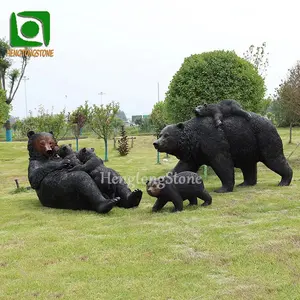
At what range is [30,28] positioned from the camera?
18031mm

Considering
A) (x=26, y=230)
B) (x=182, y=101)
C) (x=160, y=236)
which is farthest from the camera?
(x=182, y=101)

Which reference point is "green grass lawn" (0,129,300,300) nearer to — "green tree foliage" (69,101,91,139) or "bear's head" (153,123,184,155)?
"bear's head" (153,123,184,155)

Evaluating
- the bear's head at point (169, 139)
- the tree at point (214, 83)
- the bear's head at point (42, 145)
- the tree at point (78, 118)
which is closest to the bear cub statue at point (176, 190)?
the bear's head at point (169, 139)

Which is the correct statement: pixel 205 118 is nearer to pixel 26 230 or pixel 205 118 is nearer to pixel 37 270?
pixel 26 230

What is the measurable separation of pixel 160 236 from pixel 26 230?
6.31ft

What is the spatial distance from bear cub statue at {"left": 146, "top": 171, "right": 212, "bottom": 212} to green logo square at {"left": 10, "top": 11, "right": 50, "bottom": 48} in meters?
13.1

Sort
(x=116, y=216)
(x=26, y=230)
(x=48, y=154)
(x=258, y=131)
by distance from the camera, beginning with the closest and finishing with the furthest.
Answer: (x=26, y=230) → (x=116, y=216) → (x=48, y=154) → (x=258, y=131)

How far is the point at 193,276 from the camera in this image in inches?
148

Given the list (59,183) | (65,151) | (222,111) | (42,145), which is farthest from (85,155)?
(222,111)

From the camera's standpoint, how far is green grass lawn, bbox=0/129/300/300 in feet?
11.5

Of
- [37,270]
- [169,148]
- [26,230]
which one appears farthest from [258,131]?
[37,270]

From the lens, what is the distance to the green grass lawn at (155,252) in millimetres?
3512

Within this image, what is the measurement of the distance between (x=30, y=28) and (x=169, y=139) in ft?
41.3

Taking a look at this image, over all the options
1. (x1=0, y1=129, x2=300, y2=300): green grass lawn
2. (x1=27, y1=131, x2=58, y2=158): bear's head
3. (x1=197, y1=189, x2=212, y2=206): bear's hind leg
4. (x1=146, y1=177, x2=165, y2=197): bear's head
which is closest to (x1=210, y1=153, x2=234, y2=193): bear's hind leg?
(x1=0, y1=129, x2=300, y2=300): green grass lawn
